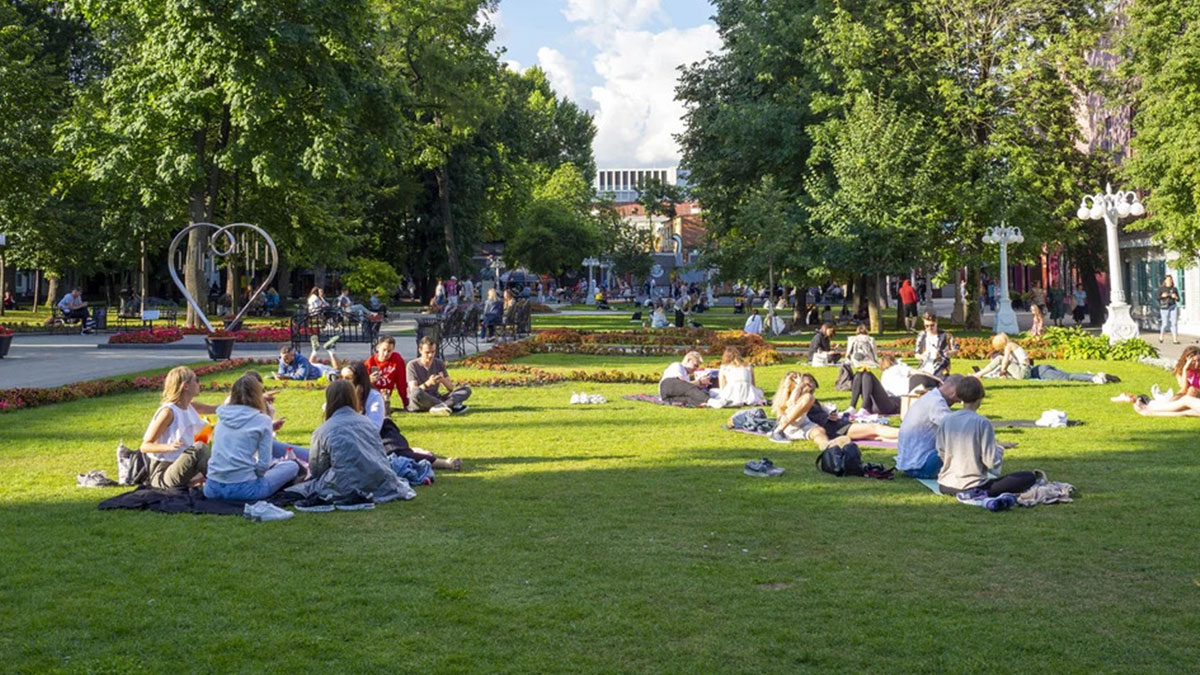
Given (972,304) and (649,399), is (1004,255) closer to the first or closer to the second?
(972,304)

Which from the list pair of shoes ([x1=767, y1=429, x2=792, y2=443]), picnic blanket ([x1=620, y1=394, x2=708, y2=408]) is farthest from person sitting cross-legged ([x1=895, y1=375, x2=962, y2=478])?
picnic blanket ([x1=620, y1=394, x2=708, y2=408])

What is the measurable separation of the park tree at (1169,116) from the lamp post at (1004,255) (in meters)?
4.32

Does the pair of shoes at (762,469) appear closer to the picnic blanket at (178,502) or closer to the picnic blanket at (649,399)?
the picnic blanket at (178,502)

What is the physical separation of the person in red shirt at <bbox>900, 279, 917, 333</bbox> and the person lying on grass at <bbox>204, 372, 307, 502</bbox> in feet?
102

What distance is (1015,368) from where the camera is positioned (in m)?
21.2

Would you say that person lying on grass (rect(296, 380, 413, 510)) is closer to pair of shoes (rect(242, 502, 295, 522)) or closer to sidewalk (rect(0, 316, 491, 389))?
pair of shoes (rect(242, 502, 295, 522))

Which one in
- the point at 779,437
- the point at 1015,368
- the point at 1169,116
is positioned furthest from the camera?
the point at 1169,116

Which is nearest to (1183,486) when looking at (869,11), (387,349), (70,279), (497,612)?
(497,612)

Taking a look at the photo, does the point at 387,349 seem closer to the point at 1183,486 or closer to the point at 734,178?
the point at 1183,486

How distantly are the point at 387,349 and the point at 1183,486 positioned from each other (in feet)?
30.9

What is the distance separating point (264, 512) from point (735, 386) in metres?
8.94

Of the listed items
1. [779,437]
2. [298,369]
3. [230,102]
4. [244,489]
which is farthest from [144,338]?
[244,489]

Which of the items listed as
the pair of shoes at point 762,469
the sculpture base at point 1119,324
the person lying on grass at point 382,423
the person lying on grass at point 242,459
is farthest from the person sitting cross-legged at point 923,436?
the sculpture base at point 1119,324

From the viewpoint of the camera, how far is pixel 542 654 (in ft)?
19.7
